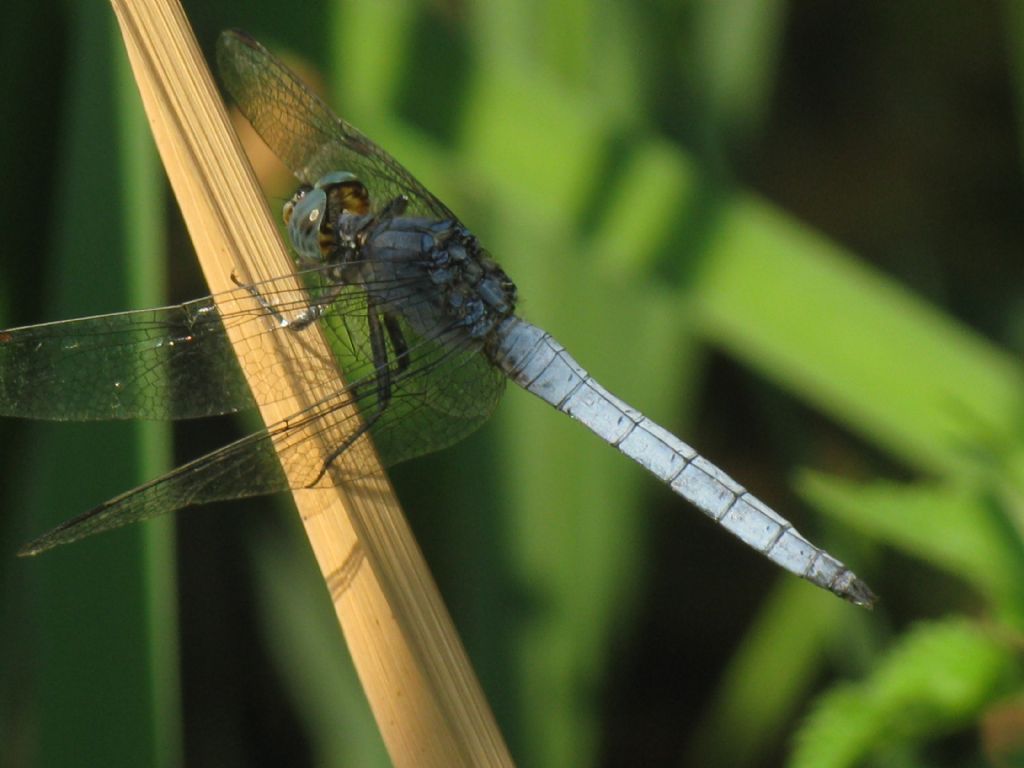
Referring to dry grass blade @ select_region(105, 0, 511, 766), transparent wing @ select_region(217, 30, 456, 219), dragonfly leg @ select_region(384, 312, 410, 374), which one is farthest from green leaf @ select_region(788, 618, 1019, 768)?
transparent wing @ select_region(217, 30, 456, 219)

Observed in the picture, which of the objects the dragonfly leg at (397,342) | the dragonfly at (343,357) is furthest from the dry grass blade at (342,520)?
the dragonfly leg at (397,342)

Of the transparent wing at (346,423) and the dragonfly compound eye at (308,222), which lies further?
the dragonfly compound eye at (308,222)

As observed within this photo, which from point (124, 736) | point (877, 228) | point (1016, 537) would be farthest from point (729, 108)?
point (124, 736)

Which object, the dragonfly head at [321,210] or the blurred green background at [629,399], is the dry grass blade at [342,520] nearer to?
the blurred green background at [629,399]

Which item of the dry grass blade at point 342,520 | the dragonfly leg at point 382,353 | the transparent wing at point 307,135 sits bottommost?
the dry grass blade at point 342,520

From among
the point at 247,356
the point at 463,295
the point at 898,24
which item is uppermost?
the point at 898,24

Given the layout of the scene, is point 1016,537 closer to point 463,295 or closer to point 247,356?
point 463,295

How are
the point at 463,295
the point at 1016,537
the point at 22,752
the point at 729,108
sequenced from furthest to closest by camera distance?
1. the point at 729,108
2. the point at 22,752
3. the point at 463,295
4. the point at 1016,537

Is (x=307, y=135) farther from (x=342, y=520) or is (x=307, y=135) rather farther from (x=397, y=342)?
(x=342, y=520)
